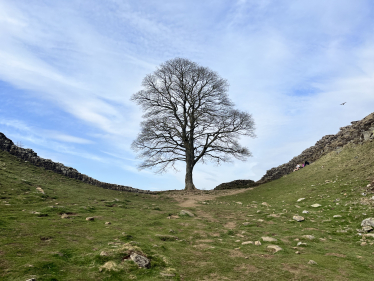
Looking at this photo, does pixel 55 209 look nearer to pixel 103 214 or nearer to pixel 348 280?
pixel 103 214

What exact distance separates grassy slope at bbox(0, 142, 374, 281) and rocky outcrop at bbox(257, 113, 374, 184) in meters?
8.55

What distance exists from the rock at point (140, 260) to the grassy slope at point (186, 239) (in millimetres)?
203

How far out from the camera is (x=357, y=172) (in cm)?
1998

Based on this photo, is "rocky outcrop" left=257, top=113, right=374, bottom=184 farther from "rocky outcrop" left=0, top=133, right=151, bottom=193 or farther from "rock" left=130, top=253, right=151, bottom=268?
"rock" left=130, top=253, right=151, bottom=268

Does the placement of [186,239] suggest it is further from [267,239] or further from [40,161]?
[40,161]

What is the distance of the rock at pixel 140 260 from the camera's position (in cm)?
703

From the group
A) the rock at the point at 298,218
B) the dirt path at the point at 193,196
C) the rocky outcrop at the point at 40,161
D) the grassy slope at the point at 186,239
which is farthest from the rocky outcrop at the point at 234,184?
the rock at the point at 298,218

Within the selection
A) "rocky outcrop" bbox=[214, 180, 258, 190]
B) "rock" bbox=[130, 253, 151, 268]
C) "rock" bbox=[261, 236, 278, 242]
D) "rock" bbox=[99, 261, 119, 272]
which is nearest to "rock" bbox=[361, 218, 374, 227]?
"rock" bbox=[261, 236, 278, 242]

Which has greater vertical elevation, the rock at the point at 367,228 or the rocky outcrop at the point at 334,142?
the rocky outcrop at the point at 334,142

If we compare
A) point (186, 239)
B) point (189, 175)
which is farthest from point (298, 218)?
point (189, 175)

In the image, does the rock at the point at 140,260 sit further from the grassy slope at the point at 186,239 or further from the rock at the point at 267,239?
the rock at the point at 267,239

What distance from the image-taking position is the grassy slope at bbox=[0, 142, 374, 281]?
6.84 metres

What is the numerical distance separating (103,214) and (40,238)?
18.5 ft

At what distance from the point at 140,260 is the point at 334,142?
105ft
